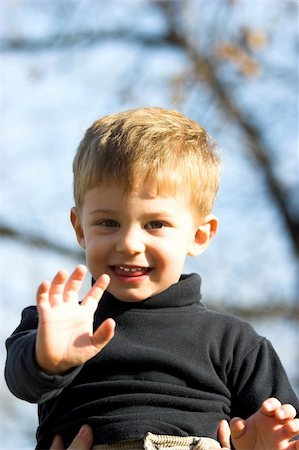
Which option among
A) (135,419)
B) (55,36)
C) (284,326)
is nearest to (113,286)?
(135,419)

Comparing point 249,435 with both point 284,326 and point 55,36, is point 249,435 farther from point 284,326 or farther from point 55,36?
point 55,36

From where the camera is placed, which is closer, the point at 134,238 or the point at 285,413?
the point at 285,413

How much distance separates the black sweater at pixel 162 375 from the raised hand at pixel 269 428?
0.18m

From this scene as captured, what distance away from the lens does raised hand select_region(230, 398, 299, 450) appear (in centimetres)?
373

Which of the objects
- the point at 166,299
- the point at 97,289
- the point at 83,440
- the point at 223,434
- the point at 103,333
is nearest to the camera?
the point at 103,333

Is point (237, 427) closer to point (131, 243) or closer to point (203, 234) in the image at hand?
point (131, 243)

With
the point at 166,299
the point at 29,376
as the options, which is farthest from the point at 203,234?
the point at 29,376

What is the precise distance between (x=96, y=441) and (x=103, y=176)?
0.84 metres

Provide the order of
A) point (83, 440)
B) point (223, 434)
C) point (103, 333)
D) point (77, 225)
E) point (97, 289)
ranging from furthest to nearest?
1. point (77, 225)
2. point (223, 434)
3. point (83, 440)
4. point (97, 289)
5. point (103, 333)

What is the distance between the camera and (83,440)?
3.83 metres

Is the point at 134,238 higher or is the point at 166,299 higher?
the point at 134,238

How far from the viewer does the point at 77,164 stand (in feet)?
13.6

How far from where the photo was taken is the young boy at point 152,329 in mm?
3824

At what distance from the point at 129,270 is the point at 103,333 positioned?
453 millimetres
